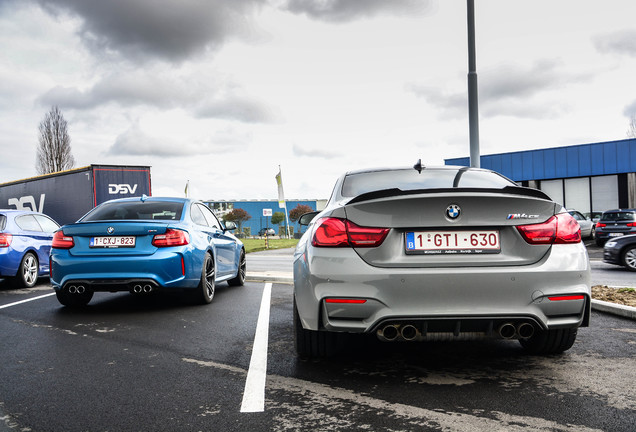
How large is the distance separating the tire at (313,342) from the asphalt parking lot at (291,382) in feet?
0.33

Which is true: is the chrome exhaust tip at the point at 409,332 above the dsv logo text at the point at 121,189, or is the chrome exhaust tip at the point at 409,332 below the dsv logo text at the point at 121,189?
below

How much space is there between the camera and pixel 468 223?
3361mm

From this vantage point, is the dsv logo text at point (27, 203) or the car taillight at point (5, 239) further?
the dsv logo text at point (27, 203)

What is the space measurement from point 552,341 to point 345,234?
193 centimetres

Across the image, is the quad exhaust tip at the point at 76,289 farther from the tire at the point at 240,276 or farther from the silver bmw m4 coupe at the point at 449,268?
the silver bmw m4 coupe at the point at 449,268

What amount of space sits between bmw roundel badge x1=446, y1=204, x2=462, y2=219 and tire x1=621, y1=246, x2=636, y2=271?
10.9 m

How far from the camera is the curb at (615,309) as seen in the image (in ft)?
18.6

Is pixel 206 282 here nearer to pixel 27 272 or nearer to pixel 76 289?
pixel 76 289

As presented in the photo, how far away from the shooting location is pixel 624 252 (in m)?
12.4

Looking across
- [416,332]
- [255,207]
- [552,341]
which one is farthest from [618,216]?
[255,207]

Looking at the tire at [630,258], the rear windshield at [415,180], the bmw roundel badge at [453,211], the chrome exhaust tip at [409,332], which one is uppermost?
the rear windshield at [415,180]

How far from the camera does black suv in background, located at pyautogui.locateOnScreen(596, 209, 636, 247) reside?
17.8 m

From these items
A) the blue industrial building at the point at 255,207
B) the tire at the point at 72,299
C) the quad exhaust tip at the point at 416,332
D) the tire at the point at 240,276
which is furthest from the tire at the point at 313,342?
the blue industrial building at the point at 255,207

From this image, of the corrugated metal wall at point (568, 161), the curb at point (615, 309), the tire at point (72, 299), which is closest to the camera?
the curb at point (615, 309)
